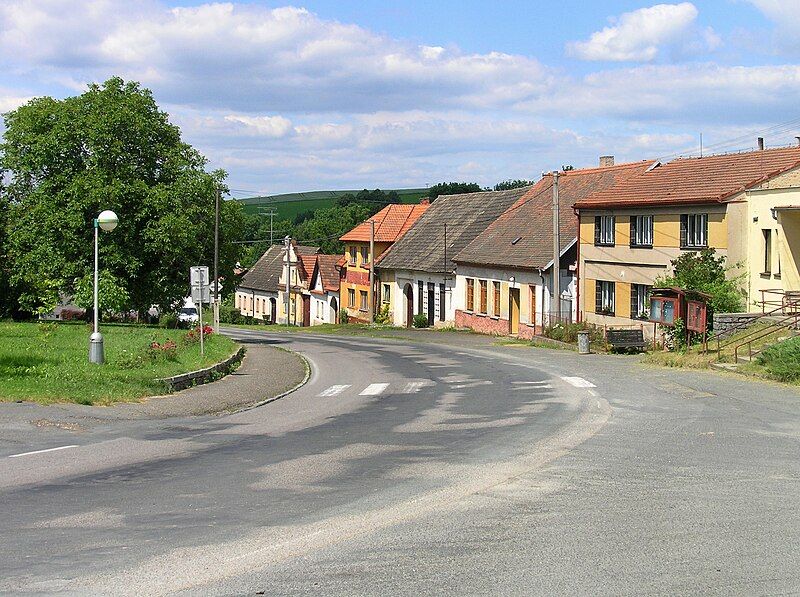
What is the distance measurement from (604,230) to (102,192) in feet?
75.8

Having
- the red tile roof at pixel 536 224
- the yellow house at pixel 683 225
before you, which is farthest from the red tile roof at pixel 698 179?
the red tile roof at pixel 536 224

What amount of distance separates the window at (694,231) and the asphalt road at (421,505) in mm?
20366

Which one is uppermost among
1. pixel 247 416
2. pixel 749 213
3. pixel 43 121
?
pixel 43 121

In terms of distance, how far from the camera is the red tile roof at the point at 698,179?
1452 inches

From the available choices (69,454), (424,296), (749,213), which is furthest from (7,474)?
(424,296)

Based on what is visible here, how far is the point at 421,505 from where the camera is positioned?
31.3 ft

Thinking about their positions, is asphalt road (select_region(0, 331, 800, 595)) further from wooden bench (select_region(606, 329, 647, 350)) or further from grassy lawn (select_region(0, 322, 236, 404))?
wooden bench (select_region(606, 329, 647, 350))

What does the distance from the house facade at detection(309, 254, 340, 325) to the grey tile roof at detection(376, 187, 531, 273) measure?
11.6 meters

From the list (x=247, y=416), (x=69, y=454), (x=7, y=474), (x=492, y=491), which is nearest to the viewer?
(x=492, y=491)

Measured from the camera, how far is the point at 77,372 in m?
20.9

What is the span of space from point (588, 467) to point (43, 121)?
4059cm

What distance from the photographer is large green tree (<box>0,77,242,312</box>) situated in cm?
4469

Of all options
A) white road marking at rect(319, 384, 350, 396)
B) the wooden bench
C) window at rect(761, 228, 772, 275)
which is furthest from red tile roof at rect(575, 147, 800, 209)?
white road marking at rect(319, 384, 350, 396)

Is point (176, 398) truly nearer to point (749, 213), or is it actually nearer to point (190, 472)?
point (190, 472)
